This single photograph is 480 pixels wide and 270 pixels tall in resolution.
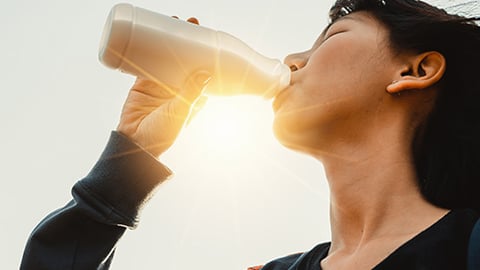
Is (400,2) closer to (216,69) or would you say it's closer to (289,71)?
(289,71)

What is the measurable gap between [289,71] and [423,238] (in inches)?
28.2

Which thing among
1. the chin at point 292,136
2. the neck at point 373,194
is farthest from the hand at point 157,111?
the neck at point 373,194

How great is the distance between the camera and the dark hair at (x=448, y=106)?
1.59 metres

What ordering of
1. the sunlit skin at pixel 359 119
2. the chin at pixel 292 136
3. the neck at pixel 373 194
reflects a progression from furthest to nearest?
the chin at pixel 292 136, the sunlit skin at pixel 359 119, the neck at pixel 373 194

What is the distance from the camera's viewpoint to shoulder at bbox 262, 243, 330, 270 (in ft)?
5.29

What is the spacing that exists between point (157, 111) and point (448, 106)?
95 centimetres

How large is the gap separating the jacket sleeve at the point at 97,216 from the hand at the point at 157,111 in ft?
0.25

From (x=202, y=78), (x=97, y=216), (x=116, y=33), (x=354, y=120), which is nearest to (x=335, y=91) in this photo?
(x=354, y=120)

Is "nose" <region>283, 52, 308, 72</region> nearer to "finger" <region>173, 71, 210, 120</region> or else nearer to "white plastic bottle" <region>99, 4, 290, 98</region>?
"white plastic bottle" <region>99, 4, 290, 98</region>

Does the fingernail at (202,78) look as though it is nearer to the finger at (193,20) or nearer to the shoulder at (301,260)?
the finger at (193,20)

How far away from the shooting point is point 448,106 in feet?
5.61

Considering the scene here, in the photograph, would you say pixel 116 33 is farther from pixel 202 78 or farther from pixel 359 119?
pixel 359 119

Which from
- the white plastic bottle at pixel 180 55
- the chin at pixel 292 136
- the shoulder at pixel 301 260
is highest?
the white plastic bottle at pixel 180 55

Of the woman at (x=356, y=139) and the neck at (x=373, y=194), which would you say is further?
the woman at (x=356, y=139)
